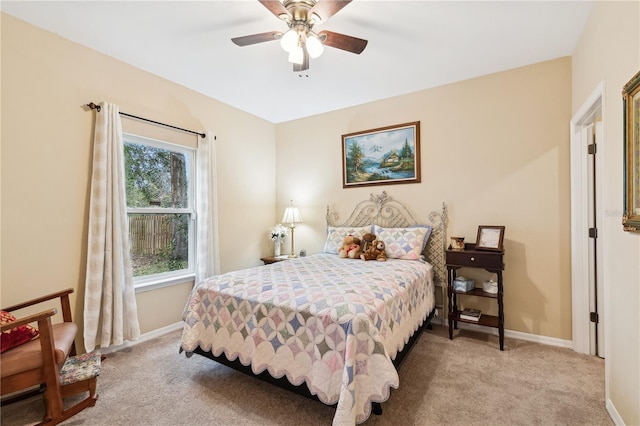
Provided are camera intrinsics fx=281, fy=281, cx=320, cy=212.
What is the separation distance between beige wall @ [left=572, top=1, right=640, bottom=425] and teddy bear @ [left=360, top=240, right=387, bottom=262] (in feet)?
5.67

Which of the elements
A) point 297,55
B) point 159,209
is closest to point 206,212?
point 159,209

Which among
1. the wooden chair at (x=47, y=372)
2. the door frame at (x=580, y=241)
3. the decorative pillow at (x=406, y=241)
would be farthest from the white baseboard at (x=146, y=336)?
the door frame at (x=580, y=241)

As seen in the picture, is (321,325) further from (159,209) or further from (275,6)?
(159,209)

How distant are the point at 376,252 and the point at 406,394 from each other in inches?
55.8

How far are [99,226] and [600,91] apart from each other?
4.01 m

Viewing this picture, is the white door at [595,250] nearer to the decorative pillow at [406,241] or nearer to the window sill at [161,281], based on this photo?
the decorative pillow at [406,241]

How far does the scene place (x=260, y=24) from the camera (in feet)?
7.55

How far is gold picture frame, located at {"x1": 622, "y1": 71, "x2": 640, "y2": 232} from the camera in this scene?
4.70 ft

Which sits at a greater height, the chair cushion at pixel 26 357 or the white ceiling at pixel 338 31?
the white ceiling at pixel 338 31

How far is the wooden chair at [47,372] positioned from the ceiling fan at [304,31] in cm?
222

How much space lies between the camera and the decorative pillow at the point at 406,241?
3.10 metres

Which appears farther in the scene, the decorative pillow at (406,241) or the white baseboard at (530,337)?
the decorative pillow at (406,241)

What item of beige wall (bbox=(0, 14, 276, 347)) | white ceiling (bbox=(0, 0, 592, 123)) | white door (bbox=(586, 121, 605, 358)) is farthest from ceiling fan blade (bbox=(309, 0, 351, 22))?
white door (bbox=(586, 121, 605, 358))

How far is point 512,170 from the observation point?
295cm
